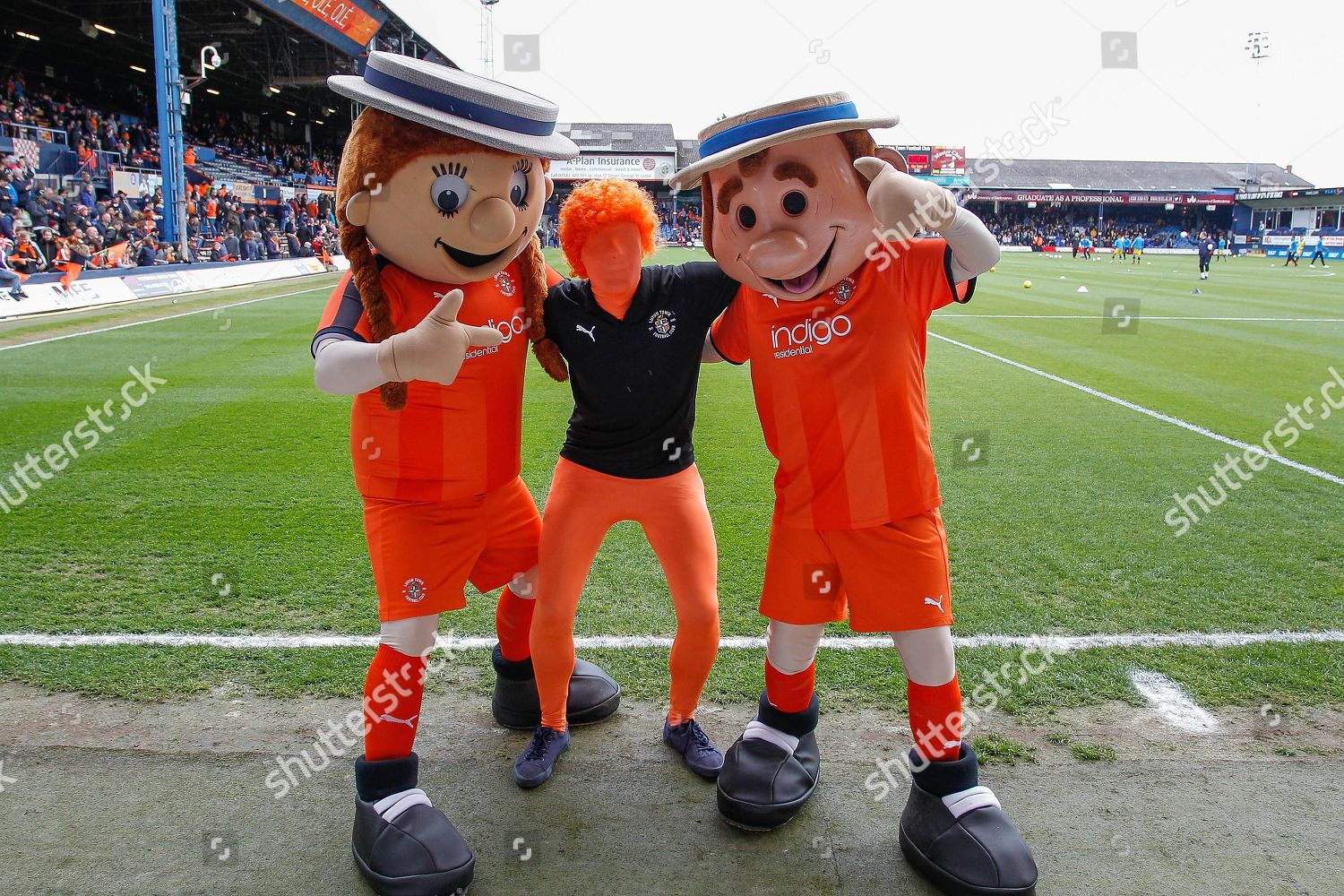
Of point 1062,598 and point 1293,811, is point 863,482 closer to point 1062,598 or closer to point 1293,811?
point 1293,811

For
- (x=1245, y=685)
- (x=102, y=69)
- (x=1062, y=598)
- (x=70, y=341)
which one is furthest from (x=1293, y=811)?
(x=102, y=69)

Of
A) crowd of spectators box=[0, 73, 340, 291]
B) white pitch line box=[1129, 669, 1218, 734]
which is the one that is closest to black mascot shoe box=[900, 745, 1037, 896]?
white pitch line box=[1129, 669, 1218, 734]

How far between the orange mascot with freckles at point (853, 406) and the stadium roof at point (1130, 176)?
215 feet

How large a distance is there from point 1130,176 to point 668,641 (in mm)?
76285

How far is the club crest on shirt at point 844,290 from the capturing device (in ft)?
8.90

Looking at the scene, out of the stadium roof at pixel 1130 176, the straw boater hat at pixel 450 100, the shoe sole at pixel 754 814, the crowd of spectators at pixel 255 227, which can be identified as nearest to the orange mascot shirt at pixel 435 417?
the straw boater hat at pixel 450 100

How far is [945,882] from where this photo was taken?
8.20 ft

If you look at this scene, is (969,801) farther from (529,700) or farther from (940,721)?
(529,700)

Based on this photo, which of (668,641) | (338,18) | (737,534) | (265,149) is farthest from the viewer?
(265,149)

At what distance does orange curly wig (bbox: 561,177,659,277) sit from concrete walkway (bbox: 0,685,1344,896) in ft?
5.70

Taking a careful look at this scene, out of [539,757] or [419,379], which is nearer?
[419,379]

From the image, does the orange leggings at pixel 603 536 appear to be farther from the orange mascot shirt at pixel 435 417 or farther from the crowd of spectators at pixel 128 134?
the crowd of spectators at pixel 128 134

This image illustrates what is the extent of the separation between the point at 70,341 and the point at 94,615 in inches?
401

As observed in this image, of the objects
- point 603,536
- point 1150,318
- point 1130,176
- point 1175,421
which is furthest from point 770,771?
point 1130,176
